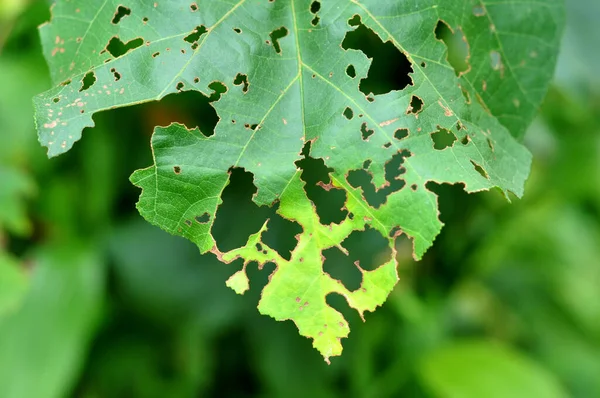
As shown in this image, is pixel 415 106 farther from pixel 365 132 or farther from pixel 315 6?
pixel 315 6

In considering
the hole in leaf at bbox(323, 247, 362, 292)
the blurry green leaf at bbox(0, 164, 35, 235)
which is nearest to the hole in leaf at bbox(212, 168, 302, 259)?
the hole in leaf at bbox(323, 247, 362, 292)

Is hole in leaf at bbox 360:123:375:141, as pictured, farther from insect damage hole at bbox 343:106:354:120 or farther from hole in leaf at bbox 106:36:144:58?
hole in leaf at bbox 106:36:144:58

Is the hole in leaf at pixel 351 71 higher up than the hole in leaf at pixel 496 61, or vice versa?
the hole in leaf at pixel 351 71

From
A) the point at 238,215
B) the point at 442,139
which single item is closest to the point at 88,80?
the point at 442,139

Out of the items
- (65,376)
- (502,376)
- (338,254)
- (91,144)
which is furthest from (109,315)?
(502,376)

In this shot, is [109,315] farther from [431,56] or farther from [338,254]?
[431,56]

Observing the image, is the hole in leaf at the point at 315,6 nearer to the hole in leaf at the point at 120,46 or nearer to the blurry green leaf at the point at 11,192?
the hole in leaf at the point at 120,46

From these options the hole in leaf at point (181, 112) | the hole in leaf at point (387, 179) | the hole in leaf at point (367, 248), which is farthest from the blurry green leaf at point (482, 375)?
the hole in leaf at point (387, 179)
